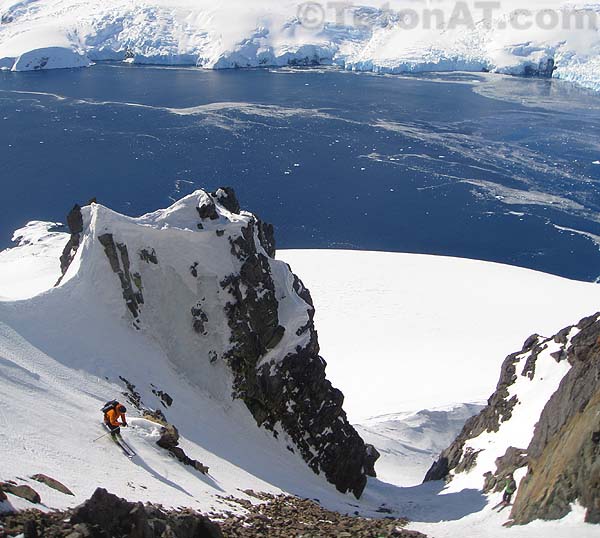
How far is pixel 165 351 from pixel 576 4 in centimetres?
17280

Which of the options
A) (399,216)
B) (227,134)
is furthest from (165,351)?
(227,134)

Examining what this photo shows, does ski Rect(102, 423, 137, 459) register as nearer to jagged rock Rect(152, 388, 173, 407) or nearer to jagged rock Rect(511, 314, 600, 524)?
jagged rock Rect(152, 388, 173, 407)

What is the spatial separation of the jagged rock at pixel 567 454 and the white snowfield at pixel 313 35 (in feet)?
443

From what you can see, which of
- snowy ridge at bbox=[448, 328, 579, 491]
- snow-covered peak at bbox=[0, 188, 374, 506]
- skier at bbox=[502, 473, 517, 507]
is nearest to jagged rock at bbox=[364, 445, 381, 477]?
snow-covered peak at bbox=[0, 188, 374, 506]

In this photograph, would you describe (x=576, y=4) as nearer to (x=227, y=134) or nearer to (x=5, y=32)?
(x=227, y=134)

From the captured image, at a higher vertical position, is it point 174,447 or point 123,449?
point 123,449

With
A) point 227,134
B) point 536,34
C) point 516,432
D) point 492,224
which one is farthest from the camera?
point 536,34

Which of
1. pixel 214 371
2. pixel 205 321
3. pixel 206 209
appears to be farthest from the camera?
pixel 206 209

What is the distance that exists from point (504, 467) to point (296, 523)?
13.7 m

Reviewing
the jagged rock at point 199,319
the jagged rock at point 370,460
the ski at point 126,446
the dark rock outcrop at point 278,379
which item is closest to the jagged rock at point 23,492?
the ski at point 126,446

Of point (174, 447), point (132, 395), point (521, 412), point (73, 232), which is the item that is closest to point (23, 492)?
point (174, 447)

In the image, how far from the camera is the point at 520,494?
78.4 feet

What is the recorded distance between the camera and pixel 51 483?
15.7 meters

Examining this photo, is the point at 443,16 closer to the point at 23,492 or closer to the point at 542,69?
the point at 542,69
